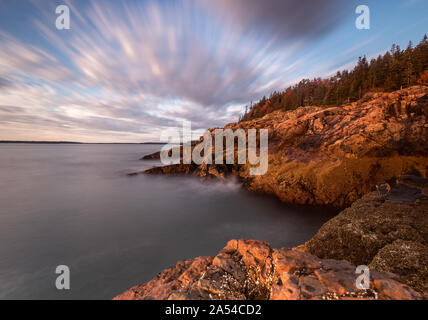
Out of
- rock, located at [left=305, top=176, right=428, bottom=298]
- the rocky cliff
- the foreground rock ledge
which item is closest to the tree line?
the rocky cliff

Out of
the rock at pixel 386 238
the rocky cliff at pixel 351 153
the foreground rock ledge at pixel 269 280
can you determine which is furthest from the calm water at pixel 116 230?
the foreground rock ledge at pixel 269 280

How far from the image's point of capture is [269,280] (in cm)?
407

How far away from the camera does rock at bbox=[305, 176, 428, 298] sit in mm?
4195

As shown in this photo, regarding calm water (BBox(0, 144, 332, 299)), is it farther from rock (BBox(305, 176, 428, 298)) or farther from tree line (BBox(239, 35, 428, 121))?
tree line (BBox(239, 35, 428, 121))

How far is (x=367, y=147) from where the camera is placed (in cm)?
1434

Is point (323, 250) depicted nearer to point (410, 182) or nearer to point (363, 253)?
point (363, 253)

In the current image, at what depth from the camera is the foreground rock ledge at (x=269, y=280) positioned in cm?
324

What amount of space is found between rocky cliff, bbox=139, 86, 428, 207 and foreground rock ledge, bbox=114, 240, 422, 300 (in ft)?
41.7

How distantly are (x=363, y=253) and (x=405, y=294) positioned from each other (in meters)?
2.66

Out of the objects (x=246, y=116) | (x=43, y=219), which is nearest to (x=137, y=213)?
(x=43, y=219)

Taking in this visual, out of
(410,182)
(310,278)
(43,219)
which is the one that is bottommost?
(43,219)

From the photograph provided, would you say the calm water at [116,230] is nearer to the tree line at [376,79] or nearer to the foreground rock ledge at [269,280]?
the foreground rock ledge at [269,280]
